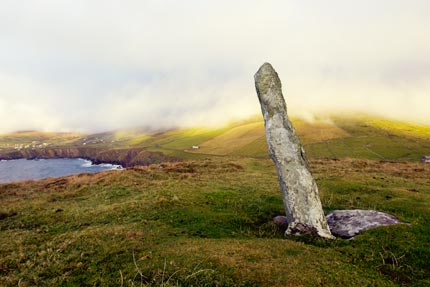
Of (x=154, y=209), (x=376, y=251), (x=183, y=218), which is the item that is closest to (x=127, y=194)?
(x=154, y=209)

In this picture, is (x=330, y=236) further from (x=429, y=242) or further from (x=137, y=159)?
(x=137, y=159)

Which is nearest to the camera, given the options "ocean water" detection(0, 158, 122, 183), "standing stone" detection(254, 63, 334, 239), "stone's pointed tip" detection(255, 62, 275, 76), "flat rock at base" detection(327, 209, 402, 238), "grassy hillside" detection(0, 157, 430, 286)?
"grassy hillside" detection(0, 157, 430, 286)

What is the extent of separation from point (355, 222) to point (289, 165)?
499 centimetres

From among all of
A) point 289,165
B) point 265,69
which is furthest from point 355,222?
point 265,69

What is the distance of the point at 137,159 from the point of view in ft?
643

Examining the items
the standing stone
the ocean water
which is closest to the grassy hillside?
the standing stone

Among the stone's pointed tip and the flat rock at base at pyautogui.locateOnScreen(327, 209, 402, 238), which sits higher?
the stone's pointed tip

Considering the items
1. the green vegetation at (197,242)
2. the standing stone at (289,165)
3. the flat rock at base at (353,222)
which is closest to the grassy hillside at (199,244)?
the green vegetation at (197,242)

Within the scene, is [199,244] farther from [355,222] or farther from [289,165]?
[355,222]

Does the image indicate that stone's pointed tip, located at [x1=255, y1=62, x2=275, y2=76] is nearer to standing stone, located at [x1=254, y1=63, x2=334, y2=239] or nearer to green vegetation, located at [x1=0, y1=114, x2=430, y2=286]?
standing stone, located at [x1=254, y1=63, x2=334, y2=239]

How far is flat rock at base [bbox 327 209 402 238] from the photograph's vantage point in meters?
16.1

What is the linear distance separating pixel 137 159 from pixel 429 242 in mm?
193150

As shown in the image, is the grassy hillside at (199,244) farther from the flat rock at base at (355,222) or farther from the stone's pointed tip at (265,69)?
the stone's pointed tip at (265,69)

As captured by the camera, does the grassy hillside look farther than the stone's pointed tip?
No
